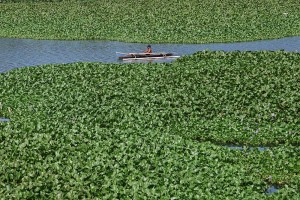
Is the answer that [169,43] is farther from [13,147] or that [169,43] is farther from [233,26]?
[13,147]

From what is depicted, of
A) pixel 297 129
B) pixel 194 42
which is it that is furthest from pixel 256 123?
pixel 194 42

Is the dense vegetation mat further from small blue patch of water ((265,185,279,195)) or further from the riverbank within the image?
the riverbank

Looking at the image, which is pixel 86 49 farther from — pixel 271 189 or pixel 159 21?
pixel 271 189

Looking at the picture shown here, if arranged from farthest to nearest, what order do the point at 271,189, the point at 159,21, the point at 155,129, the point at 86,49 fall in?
the point at 159,21 < the point at 86,49 < the point at 155,129 < the point at 271,189

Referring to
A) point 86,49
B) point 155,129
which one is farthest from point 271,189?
point 86,49

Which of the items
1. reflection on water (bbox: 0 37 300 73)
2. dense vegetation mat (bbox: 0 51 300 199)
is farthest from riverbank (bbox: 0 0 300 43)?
dense vegetation mat (bbox: 0 51 300 199)

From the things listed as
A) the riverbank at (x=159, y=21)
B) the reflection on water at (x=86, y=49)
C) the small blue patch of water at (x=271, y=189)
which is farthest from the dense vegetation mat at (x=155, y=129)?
the riverbank at (x=159, y=21)
